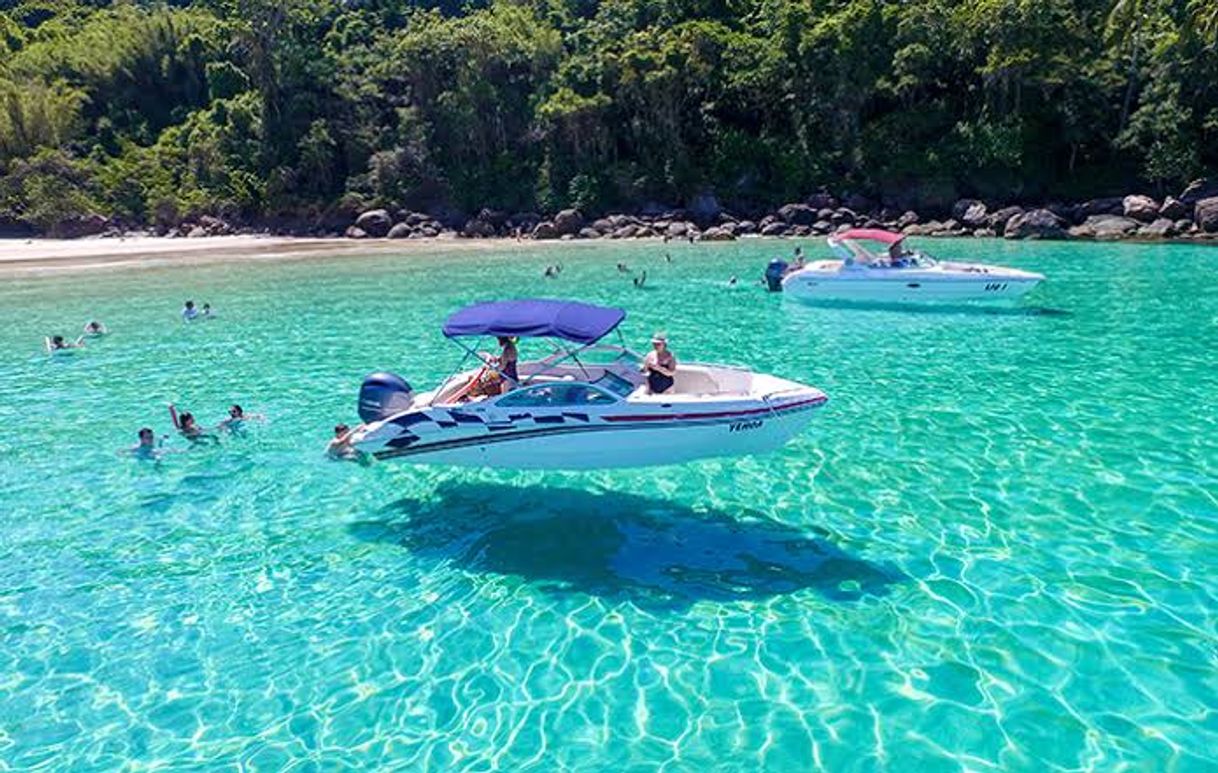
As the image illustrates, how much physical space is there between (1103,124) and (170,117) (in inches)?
3348

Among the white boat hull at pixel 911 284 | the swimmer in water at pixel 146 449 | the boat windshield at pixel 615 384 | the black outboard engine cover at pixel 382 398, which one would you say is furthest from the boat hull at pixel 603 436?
the white boat hull at pixel 911 284

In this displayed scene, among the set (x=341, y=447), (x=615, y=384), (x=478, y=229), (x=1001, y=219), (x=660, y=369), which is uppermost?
(x=478, y=229)

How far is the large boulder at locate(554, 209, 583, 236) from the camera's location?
61.2 metres

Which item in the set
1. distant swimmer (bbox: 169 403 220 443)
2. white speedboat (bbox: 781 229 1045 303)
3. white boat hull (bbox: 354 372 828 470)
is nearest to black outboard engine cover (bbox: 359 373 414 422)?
white boat hull (bbox: 354 372 828 470)

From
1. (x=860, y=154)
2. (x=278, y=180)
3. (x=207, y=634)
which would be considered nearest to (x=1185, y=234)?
(x=860, y=154)

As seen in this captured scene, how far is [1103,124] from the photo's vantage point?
56.0 metres

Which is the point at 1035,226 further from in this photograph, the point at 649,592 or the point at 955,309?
the point at 649,592

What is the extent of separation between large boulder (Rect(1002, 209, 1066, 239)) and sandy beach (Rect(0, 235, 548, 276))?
94.8 ft

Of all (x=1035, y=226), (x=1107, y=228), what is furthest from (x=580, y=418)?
(x=1107, y=228)

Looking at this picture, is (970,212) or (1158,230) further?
(970,212)

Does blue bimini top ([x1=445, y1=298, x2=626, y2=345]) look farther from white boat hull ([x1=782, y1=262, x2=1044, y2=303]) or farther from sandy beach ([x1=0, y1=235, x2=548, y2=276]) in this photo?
sandy beach ([x1=0, y1=235, x2=548, y2=276])

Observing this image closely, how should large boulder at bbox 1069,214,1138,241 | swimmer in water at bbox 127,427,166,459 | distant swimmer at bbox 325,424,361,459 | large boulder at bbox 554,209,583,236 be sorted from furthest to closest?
large boulder at bbox 554,209,583,236 → large boulder at bbox 1069,214,1138,241 → swimmer in water at bbox 127,427,166,459 → distant swimmer at bbox 325,424,361,459

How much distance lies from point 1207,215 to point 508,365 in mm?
49575

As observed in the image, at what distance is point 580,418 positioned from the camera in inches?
436
